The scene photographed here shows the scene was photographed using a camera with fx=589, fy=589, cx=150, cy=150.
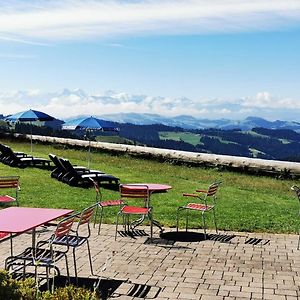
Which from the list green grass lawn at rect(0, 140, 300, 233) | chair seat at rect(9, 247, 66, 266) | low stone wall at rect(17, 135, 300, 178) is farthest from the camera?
low stone wall at rect(17, 135, 300, 178)

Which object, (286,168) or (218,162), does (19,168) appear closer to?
(218,162)

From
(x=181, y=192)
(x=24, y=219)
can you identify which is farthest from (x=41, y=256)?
(x=181, y=192)

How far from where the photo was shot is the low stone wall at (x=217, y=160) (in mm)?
19797

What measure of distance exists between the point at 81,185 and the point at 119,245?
706 centimetres

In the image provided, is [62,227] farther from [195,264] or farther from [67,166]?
[67,166]

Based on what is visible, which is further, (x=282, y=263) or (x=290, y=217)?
(x=290, y=217)

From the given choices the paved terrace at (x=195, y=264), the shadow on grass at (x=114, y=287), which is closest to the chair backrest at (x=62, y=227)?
the shadow on grass at (x=114, y=287)

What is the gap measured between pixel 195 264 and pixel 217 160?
13.9 meters

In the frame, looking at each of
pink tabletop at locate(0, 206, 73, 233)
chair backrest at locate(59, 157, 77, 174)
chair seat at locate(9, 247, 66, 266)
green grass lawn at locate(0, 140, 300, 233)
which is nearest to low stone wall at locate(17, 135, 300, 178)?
green grass lawn at locate(0, 140, 300, 233)

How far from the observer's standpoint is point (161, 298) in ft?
20.5

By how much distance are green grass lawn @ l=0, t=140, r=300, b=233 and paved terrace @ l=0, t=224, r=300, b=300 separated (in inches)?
48.6

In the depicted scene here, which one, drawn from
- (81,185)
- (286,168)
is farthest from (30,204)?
(286,168)

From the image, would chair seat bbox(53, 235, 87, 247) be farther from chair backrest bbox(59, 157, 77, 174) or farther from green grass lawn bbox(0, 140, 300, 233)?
chair backrest bbox(59, 157, 77, 174)

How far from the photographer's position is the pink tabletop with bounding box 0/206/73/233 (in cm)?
607
